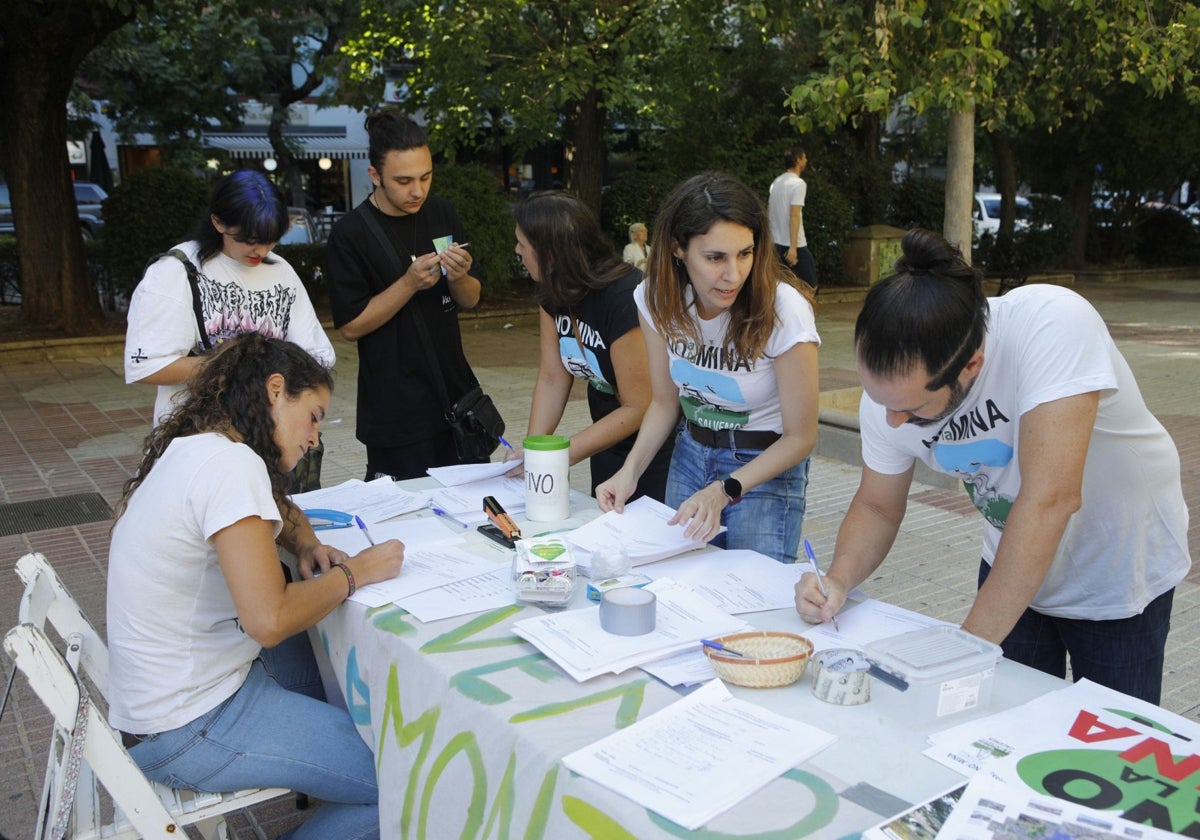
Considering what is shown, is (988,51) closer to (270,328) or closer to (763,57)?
(270,328)

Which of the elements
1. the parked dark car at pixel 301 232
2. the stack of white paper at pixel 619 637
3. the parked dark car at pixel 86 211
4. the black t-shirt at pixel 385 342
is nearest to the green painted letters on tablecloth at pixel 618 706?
the stack of white paper at pixel 619 637

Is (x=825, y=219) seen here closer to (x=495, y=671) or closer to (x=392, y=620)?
(x=392, y=620)

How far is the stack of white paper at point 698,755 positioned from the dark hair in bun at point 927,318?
60 cm

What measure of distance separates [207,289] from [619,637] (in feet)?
6.33

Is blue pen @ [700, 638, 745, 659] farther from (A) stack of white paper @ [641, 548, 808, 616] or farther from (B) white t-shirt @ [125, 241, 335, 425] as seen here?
(B) white t-shirt @ [125, 241, 335, 425]

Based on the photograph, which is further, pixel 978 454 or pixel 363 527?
pixel 363 527

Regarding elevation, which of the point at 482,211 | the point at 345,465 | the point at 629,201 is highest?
the point at 629,201

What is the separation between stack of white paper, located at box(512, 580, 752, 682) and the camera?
1.86 meters

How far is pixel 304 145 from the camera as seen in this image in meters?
27.4

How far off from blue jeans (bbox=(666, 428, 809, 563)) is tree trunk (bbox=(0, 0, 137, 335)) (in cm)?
820

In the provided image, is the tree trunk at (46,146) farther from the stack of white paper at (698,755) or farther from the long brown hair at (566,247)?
the stack of white paper at (698,755)

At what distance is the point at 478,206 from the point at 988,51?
7221 millimetres

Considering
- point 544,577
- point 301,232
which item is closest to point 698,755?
point 544,577

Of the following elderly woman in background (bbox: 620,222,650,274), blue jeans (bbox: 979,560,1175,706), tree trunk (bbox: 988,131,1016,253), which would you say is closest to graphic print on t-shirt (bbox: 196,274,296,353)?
blue jeans (bbox: 979,560,1175,706)
